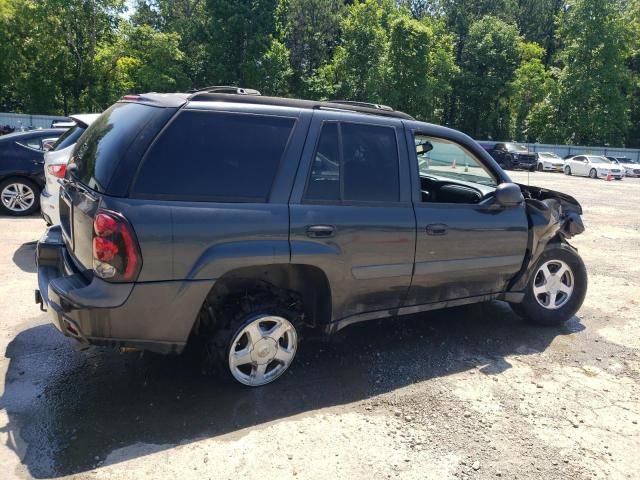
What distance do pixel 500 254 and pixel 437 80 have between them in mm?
40357

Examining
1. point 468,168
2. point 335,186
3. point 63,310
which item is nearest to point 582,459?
point 335,186

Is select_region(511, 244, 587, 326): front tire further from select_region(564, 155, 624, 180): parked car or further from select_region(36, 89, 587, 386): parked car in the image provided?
select_region(564, 155, 624, 180): parked car

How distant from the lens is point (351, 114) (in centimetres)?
383

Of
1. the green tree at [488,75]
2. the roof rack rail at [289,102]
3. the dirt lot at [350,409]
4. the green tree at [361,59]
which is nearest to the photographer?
the dirt lot at [350,409]

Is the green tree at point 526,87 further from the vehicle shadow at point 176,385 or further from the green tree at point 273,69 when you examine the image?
the vehicle shadow at point 176,385

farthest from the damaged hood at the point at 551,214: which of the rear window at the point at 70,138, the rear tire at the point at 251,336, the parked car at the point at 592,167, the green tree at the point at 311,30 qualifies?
the green tree at the point at 311,30

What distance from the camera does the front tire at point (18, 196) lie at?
8.59 m

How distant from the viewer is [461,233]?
4184 mm

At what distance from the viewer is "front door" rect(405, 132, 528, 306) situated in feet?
13.3

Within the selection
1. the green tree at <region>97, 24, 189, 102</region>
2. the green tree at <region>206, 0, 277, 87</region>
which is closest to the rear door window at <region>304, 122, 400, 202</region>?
the green tree at <region>97, 24, 189, 102</region>

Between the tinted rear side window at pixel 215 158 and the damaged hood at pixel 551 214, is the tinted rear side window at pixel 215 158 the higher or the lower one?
the higher one

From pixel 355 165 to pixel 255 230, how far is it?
0.95 metres

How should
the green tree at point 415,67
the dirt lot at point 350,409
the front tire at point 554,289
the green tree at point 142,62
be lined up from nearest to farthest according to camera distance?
the dirt lot at point 350,409 → the front tire at point 554,289 → the green tree at point 142,62 → the green tree at point 415,67

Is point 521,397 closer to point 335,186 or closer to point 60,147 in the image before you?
point 335,186
